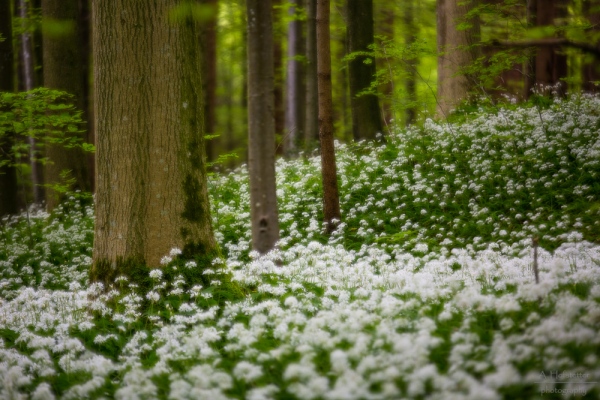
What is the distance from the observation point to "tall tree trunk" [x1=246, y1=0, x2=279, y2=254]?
16.6 feet

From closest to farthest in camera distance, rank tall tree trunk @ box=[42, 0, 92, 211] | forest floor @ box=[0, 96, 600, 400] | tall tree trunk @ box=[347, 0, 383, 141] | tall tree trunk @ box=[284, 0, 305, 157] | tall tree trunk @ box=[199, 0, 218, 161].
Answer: forest floor @ box=[0, 96, 600, 400], tall tree trunk @ box=[347, 0, 383, 141], tall tree trunk @ box=[42, 0, 92, 211], tall tree trunk @ box=[199, 0, 218, 161], tall tree trunk @ box=[284, 0, 305, 157]

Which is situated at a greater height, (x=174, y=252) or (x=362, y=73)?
(x=362, y=73)

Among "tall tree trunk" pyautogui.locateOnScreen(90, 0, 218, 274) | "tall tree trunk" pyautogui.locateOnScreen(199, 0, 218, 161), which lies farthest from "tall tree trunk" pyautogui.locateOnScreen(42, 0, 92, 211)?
"tall tree trunk" pyautogui.locateOnScreen(90, 0, 218, 274)

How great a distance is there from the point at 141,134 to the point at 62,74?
28.1ft

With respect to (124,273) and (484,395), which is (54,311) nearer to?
(124,273)

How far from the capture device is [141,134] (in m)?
5.77

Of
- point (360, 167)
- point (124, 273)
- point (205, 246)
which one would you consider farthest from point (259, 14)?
point (360, 167)

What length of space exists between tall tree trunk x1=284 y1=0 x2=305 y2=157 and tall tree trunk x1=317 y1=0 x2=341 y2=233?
836 centimetres

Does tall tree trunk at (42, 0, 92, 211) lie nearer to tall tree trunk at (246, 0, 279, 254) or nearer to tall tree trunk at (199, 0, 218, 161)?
tall tree trunk at (199, 0, 218, 161)

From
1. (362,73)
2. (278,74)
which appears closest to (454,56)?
(362,73)

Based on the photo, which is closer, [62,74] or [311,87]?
[62,74]

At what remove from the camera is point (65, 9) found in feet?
43.5

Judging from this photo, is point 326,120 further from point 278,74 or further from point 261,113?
point 278,74

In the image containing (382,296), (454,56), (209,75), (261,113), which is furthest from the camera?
(209,75)
